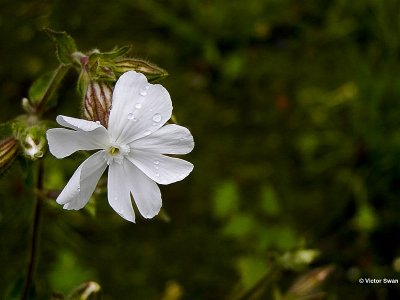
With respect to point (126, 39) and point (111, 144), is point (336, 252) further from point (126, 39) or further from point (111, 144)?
point (111, 144)

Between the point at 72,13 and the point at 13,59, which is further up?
the point at 72,13

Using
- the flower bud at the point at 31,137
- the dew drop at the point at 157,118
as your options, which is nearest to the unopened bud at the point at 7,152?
the flower bud at the point at 31,137

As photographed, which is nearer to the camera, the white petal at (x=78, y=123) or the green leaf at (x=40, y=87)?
the white petal at (x=78, y=123)

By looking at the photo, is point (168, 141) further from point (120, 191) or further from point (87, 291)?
point (87, 291)

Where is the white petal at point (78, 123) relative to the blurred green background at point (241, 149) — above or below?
below

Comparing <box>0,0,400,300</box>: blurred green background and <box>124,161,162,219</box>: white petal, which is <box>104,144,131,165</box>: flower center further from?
<box>0,0,400,300</box>: blurred green background

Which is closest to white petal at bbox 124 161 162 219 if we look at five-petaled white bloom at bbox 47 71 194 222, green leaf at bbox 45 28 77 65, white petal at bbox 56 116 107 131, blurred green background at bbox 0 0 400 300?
five-petaled white bloom at bbox 47 71 194 222

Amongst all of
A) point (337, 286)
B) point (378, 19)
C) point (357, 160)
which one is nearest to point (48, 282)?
point (337, 286)

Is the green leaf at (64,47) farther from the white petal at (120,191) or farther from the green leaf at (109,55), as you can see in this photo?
the white petal at (120,191)

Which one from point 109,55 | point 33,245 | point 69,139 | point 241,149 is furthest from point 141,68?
point 241,149
